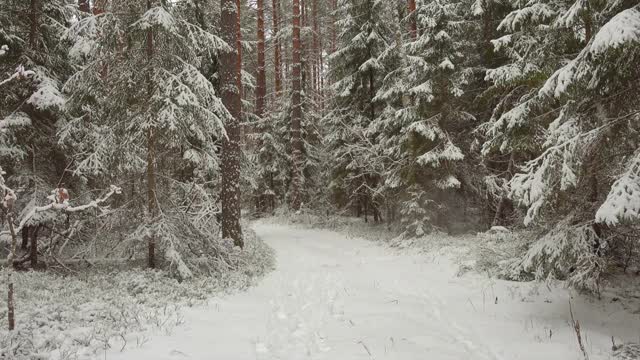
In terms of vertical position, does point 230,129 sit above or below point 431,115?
below

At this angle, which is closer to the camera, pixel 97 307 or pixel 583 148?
pixel 583 148

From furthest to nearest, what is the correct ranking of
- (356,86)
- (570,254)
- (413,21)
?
(356,86) < (413,21) < (570,254)

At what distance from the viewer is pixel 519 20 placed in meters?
9.41

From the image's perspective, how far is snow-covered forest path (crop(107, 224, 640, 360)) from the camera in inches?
223

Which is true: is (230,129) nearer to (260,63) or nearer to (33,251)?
(33,251)

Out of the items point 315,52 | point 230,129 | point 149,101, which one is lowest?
point 230,129

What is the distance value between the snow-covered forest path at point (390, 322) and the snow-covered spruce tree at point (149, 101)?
7.88ft

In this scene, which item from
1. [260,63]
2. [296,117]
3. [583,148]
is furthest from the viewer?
[296,117]

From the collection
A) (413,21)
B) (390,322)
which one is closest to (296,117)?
(413,21)

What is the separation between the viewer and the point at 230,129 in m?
12.3

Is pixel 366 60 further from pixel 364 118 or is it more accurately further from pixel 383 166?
pixel 383 166

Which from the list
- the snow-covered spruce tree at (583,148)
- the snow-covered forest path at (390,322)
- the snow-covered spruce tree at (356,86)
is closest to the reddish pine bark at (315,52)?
the snow-covered spruce tree at (356,86)

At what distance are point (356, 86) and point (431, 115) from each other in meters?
6.00

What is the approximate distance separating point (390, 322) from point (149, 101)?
6.69 m
